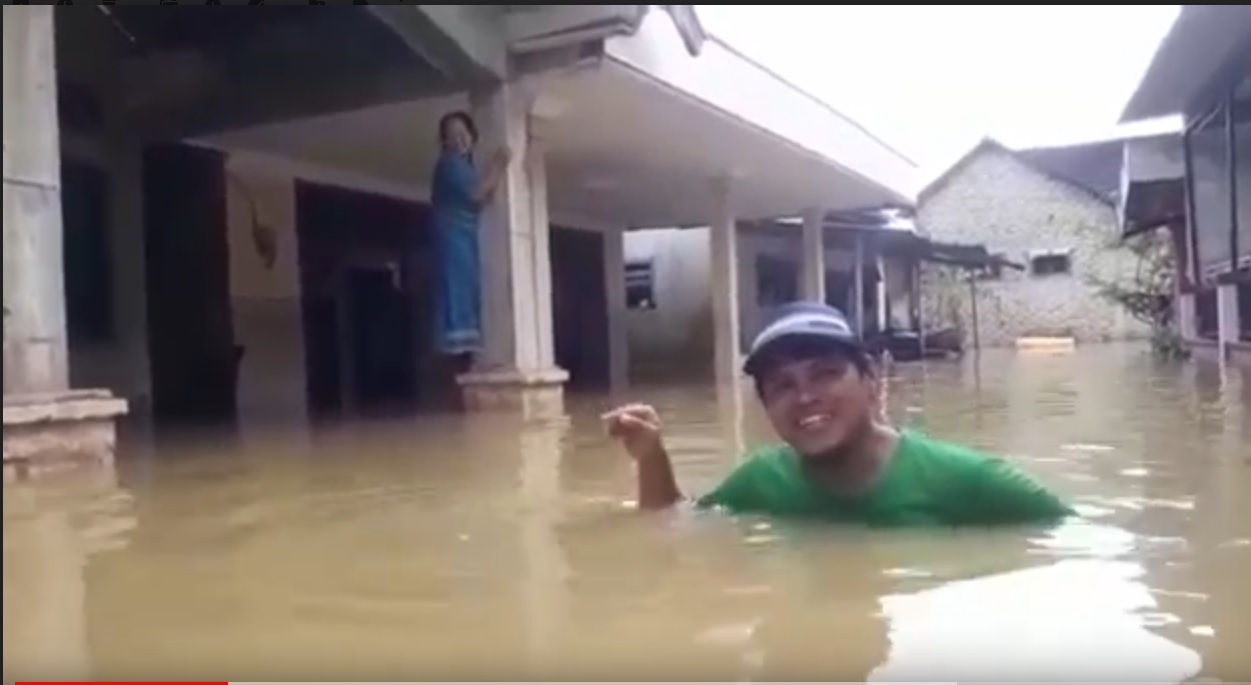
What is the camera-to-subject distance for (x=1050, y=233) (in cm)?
324

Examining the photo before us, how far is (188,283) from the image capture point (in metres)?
7.58

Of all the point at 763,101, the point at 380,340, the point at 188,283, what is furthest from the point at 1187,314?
the point at 763,101

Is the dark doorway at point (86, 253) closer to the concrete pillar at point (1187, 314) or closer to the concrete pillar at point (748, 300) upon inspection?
the concrete pillar at point (748, 300)

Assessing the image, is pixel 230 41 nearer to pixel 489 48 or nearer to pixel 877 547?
pixel 489 48

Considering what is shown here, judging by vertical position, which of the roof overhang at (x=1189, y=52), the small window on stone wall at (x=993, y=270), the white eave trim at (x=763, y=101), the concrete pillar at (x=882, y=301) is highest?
the white eave trim at (x=763, y=101)

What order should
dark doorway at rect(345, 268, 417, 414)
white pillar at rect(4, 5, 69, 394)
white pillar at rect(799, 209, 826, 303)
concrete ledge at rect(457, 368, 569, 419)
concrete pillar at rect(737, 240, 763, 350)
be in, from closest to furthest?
white pillar at rect(4, 5, 69, 394) < white pillar at rect(799, 209, 826, 303) < concrete pillar at rect(737, 240, 763, 350) < concrete ledge at rect(457, 368, 569, 419) < dark doorway at rect(345, 268, 417, 414)

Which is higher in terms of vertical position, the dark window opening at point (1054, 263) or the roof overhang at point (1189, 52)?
the roof overhang at point (1189, 52)

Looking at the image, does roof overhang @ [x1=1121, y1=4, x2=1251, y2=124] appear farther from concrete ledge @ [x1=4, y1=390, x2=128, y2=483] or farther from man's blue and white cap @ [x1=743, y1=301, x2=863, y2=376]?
concrete ledge @ [x1=4, y1=390, x2=128, y2=483]

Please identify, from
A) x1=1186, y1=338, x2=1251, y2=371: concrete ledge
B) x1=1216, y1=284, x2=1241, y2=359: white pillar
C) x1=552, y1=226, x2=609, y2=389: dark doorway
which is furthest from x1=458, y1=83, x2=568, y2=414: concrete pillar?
x1=1216, y1=284, x2=1241, y2=359: white pillar

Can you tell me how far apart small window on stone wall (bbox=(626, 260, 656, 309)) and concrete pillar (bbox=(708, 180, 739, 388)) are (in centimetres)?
16

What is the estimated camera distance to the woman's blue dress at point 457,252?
3.40 meters

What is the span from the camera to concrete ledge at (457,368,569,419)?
374cm

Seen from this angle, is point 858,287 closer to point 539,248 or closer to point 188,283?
point 539,248

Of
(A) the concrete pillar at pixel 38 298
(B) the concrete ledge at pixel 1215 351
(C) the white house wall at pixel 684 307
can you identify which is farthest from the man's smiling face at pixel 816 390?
(B) the concrete ledge at pixel 1215 351
